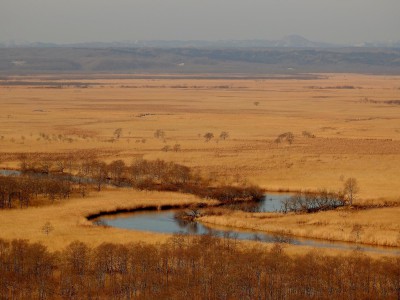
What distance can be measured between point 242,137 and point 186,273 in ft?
183

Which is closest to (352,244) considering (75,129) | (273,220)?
(273,220)

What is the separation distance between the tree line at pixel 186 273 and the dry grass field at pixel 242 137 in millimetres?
5803

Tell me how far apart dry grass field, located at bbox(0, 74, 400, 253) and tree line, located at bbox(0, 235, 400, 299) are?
5803mm

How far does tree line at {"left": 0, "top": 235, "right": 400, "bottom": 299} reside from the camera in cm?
2844

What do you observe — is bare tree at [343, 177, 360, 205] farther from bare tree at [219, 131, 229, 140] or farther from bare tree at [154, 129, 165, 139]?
bare tree at [154, 129, 165, 139]

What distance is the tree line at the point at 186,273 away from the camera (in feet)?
93.3

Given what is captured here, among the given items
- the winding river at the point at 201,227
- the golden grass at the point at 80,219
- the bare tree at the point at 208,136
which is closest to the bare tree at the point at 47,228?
the golden grass at the point at 80,219

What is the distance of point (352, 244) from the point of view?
129 feet

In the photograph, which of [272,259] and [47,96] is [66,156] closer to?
[272,259]

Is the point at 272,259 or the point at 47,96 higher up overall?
the point at 272,259

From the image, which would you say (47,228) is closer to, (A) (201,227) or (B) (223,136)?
(A) (201,227)

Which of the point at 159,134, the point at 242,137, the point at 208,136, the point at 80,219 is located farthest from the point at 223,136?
the point at 80,219

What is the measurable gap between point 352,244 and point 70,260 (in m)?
14.2

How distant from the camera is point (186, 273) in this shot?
101ft
